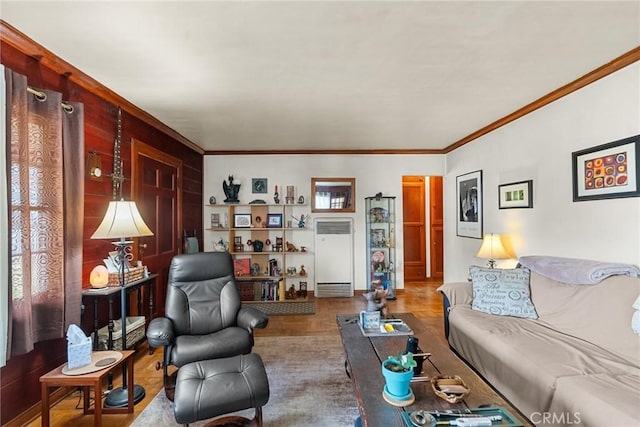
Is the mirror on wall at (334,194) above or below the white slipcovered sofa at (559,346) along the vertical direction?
above

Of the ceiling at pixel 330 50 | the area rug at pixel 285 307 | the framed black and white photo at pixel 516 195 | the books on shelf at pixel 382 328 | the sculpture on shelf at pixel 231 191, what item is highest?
the ceiling at pixel 330 50

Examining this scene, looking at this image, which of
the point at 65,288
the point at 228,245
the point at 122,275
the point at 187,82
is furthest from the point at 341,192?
the point at 65,288

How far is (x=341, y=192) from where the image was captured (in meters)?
5.19

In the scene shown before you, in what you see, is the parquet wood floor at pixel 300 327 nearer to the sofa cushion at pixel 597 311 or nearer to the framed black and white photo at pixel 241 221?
the sofa cushion at pixel 597 311

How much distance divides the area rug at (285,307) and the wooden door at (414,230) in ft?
8.14

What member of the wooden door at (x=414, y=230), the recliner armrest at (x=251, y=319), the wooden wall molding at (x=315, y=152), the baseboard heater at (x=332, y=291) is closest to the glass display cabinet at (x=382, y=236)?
the baseboard heater at (x=332, y=291)

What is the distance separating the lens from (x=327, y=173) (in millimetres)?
5184

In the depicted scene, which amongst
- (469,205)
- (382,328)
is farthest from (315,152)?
(382,328)

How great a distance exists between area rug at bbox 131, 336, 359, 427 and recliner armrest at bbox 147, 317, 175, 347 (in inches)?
Answer: 18.5

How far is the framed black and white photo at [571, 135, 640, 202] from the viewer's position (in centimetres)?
212

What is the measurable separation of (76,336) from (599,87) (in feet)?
13.6

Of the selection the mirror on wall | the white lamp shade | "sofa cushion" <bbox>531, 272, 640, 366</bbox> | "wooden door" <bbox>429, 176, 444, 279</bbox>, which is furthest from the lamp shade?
"wooden door" <bbox>429, 176, 444, 279</bbox>

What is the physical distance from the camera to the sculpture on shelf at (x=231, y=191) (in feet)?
16.4

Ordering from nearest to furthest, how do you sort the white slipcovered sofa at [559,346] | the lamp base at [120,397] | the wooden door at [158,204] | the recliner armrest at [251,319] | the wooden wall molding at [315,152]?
the white slipcovered sofa at [559,346] < the lamp base at [120,397] < the recliner armrest at [251,319] < the wooden door at [158,204] < the wooden wall molding at [315,152]
